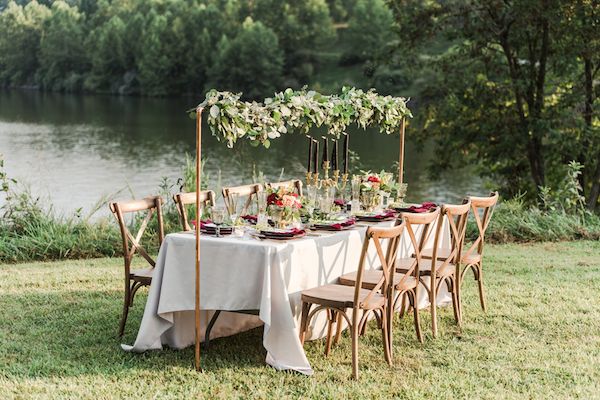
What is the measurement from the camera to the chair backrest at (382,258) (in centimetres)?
550

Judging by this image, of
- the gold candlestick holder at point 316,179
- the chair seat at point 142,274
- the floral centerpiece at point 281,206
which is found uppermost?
the gold candlestick holder at point 316,179

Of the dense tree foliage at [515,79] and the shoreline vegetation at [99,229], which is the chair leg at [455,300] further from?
the dense tree foliage at [515,79]

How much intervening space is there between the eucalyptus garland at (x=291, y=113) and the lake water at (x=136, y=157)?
8.74 m

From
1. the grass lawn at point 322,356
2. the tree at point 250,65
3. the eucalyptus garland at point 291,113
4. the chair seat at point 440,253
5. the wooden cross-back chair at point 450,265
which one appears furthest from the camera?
the tree at point 250,65

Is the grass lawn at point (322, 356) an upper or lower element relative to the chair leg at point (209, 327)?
lower

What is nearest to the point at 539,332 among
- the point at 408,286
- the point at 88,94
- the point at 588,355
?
the point at 588,355

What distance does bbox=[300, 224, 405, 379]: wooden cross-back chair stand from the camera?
5570mm

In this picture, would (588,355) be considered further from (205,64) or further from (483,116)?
(205,64)

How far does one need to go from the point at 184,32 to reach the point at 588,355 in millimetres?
77384

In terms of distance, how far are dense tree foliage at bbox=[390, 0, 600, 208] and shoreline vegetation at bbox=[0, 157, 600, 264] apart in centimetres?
299

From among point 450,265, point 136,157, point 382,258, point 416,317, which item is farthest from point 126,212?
point 136,157

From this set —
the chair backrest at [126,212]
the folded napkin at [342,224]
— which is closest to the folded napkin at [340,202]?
the folded napkin at [342,224]

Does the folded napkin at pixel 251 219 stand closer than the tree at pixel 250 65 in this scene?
Yes

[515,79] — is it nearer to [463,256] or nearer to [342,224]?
[463,256]
